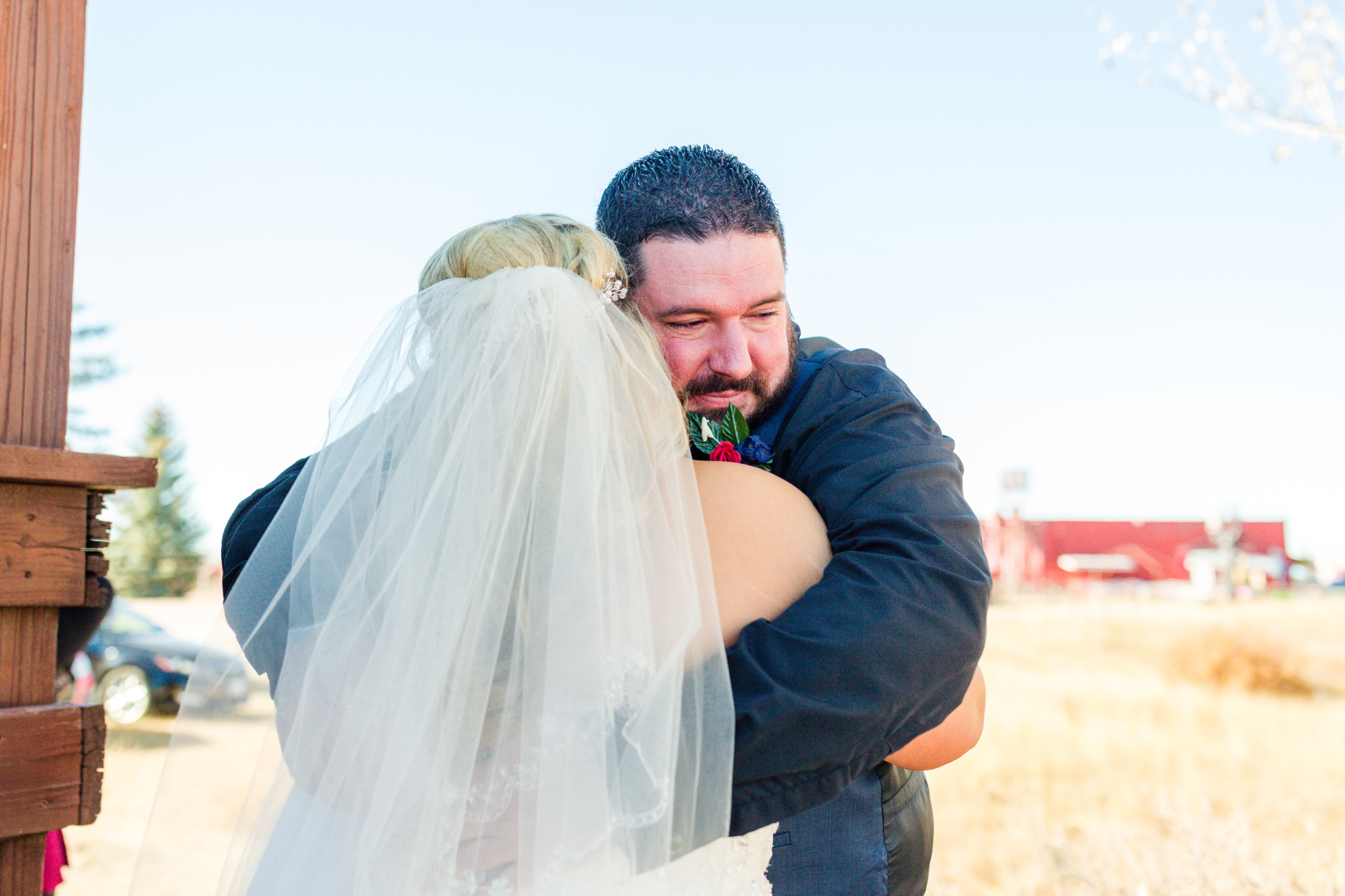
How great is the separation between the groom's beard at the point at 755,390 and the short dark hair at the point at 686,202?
32 cm

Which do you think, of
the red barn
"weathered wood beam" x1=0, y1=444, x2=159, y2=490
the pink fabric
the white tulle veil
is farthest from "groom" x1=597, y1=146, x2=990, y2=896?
the red barn

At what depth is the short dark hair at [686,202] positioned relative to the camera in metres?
2.25

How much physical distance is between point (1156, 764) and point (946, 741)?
7765mm

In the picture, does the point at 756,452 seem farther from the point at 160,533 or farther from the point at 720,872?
the point at 160,533

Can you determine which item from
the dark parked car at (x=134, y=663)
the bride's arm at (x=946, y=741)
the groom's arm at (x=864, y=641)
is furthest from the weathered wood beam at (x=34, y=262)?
the dark parked car at (x=134, y=663)

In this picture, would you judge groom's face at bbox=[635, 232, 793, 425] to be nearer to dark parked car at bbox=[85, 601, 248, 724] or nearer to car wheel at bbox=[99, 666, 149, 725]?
dark parked car at bbox=[85, 601, 248, 724]

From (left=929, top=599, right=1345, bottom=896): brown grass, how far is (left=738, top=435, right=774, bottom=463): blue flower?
13.5 feet

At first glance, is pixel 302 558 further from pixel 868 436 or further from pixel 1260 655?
pixel 1260 655

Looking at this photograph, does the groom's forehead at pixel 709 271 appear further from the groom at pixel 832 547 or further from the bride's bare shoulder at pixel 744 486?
the bride's bare shoulder at pixel 744 486

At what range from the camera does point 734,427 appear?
2143 mm

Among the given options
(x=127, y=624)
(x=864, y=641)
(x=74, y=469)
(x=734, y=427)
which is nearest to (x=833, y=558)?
(x=864, y=641)

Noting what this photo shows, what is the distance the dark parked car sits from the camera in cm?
1045

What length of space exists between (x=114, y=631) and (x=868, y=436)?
1153cm

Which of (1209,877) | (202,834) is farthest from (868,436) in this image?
(1209,877)
